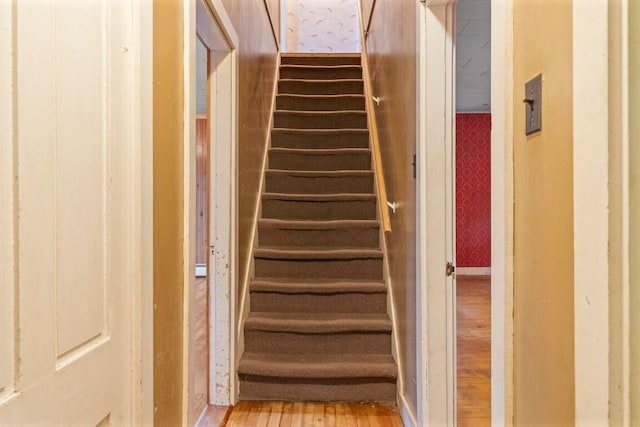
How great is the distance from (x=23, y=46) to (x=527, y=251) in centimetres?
99

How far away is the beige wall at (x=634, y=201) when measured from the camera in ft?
1.84

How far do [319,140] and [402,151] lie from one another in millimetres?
1671

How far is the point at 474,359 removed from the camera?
2832 millimetres

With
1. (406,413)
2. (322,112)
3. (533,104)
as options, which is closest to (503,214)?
(533,104)

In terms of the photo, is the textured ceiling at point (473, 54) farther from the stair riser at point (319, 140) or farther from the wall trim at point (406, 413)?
the wall trim at point (406, 413)

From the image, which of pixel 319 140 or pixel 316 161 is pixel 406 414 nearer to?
pixel 316 161

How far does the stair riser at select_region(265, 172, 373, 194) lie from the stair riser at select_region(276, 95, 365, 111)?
3.39 ft

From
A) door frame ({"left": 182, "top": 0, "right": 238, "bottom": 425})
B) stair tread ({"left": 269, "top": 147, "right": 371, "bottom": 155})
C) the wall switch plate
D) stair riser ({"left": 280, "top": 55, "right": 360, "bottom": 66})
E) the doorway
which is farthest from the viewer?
stair riser ({"left": 280, "top": 55, "right": 360, "bottom": 66})

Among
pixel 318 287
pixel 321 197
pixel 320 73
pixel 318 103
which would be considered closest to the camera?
pixel 318 287

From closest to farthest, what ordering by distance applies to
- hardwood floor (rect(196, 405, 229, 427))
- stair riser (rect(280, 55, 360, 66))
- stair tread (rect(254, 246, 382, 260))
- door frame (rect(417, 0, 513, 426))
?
door frame (rect(417, 0, 513, 426)), hardwood floor (rect(196, 405, 229, 427)), stair tread (rect(254, 246, 382, 260)), stair riser (rect(280, 55, 360, 66))

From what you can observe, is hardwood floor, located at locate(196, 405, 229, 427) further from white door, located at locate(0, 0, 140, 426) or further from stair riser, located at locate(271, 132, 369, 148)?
stair riser, located at locate(271, 132, 369, 148)

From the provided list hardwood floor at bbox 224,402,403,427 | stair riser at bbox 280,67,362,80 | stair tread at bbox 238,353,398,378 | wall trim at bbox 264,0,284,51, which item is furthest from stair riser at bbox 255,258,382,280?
stair riser at bbox 280,67,362,80

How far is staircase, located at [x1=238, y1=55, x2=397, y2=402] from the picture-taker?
86.9 inches

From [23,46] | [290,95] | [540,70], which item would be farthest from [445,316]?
[290,95]
